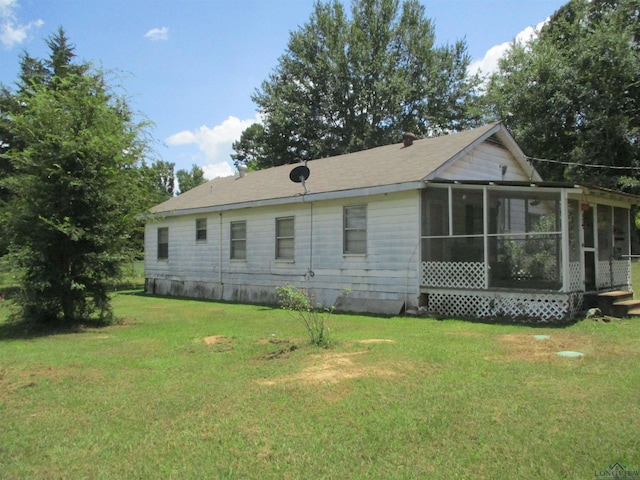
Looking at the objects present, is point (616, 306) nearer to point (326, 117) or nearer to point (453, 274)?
point (453, 274)

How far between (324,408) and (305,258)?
1047cm

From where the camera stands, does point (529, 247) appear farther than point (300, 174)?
No

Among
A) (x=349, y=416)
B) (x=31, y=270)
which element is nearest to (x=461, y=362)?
(x=349, y=416)

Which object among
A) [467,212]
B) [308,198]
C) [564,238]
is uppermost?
[308,198]

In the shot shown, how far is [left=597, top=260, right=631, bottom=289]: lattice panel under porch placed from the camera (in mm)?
12192

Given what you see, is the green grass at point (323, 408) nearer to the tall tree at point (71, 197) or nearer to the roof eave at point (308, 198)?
the tall tree at point (71, 197)

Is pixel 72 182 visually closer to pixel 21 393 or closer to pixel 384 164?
pixel 21 393

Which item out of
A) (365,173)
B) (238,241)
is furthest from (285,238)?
(365,173)

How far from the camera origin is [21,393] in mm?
5488

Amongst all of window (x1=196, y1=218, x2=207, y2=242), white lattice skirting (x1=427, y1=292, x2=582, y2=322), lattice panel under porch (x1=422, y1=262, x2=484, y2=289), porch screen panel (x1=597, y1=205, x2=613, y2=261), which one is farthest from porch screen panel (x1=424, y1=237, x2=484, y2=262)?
window (x1=196, y1=218, x2=207, y2=242)

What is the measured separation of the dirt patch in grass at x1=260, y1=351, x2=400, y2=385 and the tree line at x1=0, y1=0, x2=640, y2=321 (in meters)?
6.29

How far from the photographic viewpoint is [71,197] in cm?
1038

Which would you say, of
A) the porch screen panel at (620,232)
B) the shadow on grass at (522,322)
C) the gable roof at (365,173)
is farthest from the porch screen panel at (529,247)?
the porch screen panel at (620,232)

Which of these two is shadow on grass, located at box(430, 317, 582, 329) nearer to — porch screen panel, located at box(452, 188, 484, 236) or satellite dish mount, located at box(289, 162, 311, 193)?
porch screen panel, located at box(452, 188, 484, 236)
